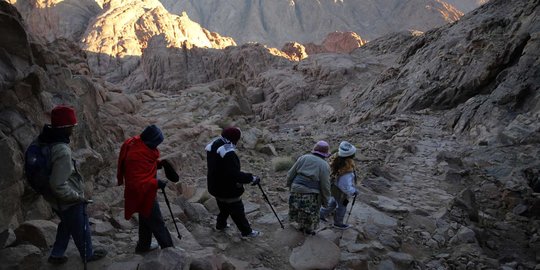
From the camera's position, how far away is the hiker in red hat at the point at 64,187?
4.27 metres

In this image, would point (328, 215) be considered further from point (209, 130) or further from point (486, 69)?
point (486, 69)

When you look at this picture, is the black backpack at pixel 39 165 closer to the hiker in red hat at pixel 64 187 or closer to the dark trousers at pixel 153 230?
the hiker in red hat at pixel 64 187

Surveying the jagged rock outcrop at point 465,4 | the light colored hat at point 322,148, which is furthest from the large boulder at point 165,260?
the jagged rock outcrop at point 465,4

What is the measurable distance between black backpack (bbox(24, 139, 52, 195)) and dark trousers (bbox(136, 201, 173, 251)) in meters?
1.22

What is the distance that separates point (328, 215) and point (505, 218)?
377cm

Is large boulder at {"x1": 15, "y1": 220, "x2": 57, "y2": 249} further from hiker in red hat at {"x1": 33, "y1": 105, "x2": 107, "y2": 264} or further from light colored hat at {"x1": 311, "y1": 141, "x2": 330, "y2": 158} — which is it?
light colored hat at {"x1": 311, "y1": 141, "x2": 330, "y2": 158}

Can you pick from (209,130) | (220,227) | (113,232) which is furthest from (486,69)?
(113,232)

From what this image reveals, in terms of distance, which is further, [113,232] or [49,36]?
[49,36]

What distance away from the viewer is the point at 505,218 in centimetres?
804

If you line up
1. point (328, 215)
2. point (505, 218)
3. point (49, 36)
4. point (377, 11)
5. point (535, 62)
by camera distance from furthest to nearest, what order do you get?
point (377, 11), point (49, 36), point (535, 62), point (505, 218), point (328, 215)

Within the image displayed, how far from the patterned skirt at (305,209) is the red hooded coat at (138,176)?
2366 millimetres

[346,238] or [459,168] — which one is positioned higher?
[459,168]

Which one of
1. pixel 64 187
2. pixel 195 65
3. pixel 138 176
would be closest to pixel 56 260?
pixel 64 187

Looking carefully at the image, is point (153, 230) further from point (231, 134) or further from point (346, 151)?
point (346, 151)
